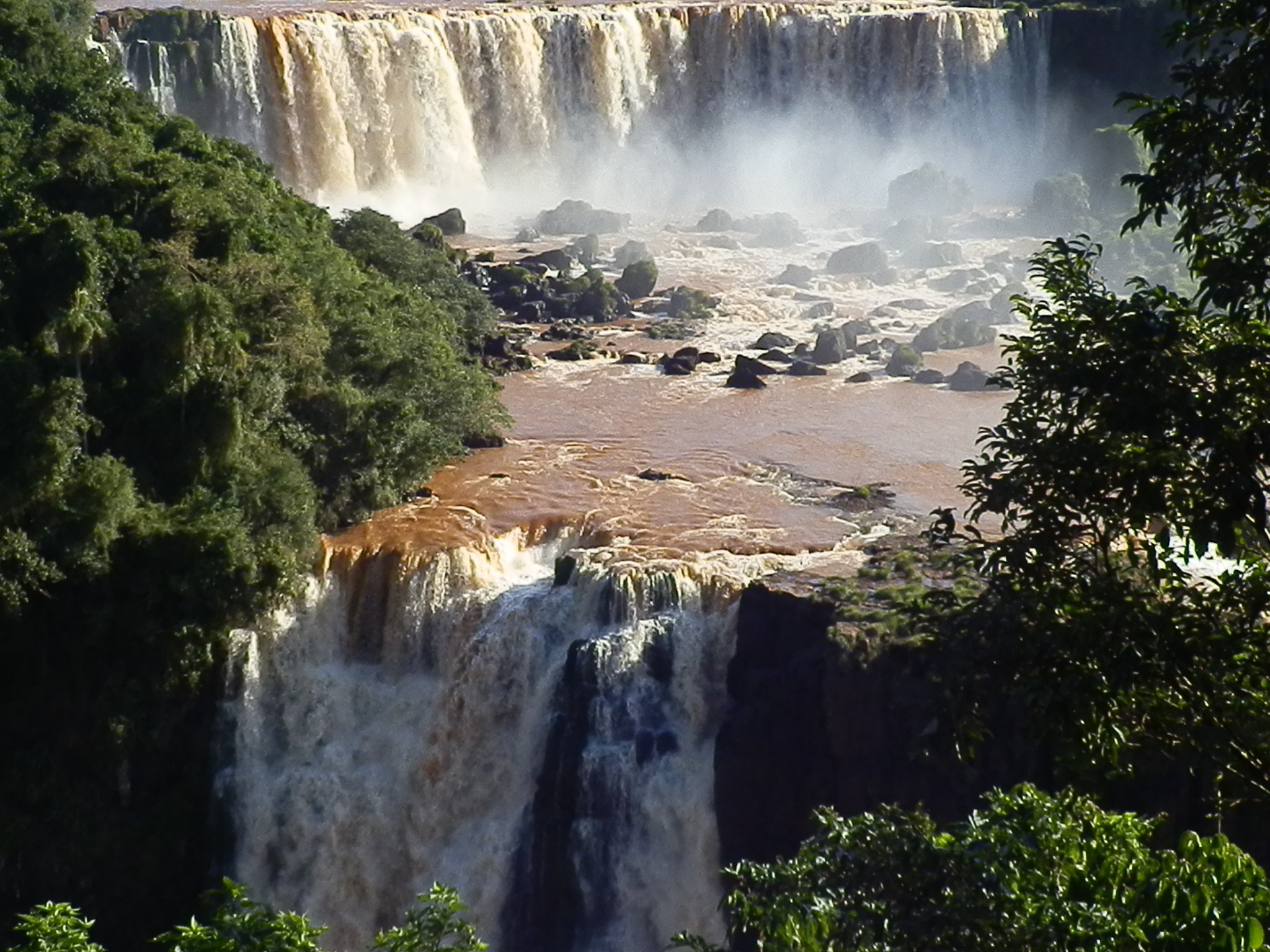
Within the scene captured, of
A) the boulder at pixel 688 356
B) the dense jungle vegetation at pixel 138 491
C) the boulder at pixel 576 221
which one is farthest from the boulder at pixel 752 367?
the boulder at pixel 576 221

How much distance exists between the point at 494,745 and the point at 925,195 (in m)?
32.0

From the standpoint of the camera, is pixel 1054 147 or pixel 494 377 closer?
pixel 494 377

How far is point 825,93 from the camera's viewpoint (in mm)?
52219

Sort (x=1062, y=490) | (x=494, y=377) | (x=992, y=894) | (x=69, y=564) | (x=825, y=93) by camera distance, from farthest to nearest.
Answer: (x=825, y=93), (x=494, y=377), (x=69, y=564), (x=1062, y=490), (x=992, y=894)

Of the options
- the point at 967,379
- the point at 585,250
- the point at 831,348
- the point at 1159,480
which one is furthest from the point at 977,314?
the point at 1159,480

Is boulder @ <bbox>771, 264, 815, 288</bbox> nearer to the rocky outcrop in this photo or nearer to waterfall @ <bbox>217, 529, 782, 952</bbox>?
waterfall @ <bbox>217, 529, 782, 952</bbox>

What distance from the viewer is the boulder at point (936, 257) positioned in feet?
138

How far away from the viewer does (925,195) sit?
1924 inches

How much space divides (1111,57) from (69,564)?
42.5 meters

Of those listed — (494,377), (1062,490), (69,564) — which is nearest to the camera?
(1062,490)

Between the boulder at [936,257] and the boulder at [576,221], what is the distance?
26.4ft

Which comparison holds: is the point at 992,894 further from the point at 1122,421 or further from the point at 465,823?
the point at 465,823

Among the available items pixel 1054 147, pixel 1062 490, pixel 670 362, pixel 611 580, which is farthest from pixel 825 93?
pixel 1062 490

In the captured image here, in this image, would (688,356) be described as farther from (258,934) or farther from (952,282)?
(258,934)
